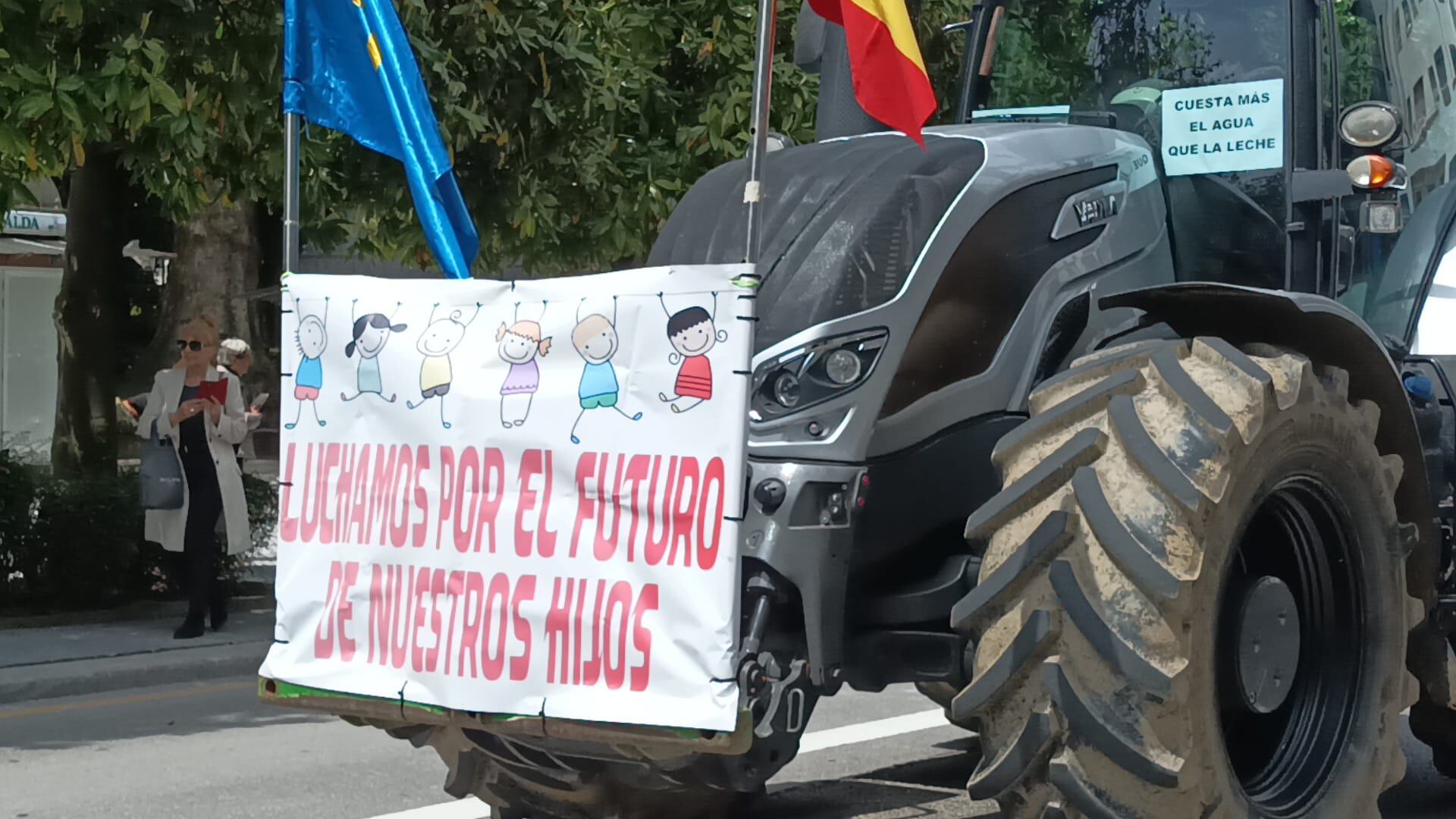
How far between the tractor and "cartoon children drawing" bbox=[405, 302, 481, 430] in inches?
30.3

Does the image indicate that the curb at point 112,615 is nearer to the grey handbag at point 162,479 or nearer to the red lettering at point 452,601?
the grey handbag at point 162,479

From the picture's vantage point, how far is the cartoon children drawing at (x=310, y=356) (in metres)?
4.98

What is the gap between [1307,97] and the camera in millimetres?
5852

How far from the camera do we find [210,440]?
461 inches

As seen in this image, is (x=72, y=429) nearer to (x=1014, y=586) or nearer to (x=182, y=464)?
(x=182, y=464)

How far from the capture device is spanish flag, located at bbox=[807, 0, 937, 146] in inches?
185

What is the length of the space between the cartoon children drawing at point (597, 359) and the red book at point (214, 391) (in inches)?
299

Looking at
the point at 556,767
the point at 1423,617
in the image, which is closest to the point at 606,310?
the point at 556,767

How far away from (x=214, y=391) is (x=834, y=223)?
24.3 ft

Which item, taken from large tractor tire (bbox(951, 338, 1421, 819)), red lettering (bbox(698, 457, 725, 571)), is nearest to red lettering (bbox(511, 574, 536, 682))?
red lettering (bbox(698, 457, 725, 571))

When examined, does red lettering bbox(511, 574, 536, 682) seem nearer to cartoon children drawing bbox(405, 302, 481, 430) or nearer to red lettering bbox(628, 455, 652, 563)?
red lettering bbox(628, 455, 652, 563)

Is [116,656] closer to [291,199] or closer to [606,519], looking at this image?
[291,199]

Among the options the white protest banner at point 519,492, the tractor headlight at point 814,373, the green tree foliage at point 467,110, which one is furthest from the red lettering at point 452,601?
the green tree foliage at point 467,110

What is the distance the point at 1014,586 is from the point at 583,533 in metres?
1.01
